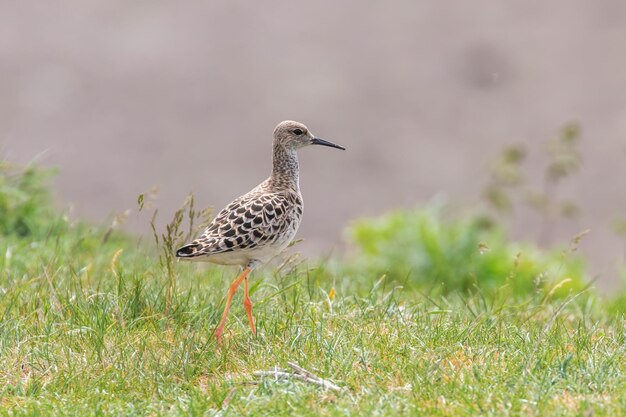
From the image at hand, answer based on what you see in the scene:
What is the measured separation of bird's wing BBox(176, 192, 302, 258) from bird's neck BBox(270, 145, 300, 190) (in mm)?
247

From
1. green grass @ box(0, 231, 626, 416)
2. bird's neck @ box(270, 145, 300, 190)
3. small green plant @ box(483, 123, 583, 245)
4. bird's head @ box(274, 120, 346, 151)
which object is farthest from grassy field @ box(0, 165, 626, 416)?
small green plant @ box(483, 123, 583, 245)

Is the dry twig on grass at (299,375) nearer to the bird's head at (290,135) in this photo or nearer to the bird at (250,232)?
the bird at (250,232)

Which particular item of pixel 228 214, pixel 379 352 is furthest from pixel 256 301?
pixel 379 352

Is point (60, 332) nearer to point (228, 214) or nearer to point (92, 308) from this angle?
point (92, 308)

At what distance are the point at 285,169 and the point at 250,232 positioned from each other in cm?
75

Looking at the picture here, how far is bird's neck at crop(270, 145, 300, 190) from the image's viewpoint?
6930mm

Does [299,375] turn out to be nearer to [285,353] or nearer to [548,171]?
[285,353]

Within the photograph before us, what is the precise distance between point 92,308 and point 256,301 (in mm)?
1101

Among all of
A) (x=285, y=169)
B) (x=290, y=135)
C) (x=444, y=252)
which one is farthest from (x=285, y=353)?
(x=444, y=252)

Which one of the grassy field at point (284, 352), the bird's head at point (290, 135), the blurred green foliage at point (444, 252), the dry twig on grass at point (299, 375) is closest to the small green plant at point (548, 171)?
the blurred green foliage at point (444, 252)

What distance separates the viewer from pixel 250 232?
635 centimetres

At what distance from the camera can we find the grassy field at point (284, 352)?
541cm

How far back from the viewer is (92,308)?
658cm

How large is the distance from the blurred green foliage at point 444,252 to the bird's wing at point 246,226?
3.70m
